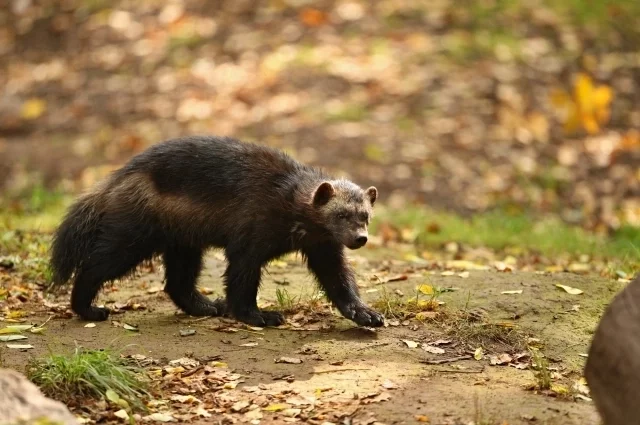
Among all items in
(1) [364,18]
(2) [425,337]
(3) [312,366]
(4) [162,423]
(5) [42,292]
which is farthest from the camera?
(1) [364,18]

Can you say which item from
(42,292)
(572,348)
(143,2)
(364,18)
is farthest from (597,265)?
(143,2)

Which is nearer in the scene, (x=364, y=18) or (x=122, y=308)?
(x=122, y=308)

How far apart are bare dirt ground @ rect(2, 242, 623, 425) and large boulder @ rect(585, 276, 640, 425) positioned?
25.8 inches

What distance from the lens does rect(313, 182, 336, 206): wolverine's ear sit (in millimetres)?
6762

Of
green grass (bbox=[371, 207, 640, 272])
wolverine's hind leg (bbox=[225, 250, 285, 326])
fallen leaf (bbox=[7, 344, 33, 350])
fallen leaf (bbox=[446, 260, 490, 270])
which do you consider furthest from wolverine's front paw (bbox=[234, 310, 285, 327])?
green grass (bbox=[371, 207, 640, 272])

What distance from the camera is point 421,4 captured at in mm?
16750

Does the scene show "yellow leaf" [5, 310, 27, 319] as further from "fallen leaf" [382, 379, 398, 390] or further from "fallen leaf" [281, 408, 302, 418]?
"fallen leaf" [382, 379, 398, 390]

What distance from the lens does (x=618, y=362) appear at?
4410 mm

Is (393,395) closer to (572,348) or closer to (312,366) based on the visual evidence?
(312,366)

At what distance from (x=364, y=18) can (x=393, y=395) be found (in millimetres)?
11704

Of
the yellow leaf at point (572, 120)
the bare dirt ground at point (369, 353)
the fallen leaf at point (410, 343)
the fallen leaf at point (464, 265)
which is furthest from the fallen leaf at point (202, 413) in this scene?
the yellow leaf at point (572, 120)

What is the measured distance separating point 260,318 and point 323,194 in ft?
3.37

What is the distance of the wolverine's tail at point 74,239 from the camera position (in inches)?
284

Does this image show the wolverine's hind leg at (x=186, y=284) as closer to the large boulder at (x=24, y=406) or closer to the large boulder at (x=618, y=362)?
the large boulder at (x=24, y=406)
